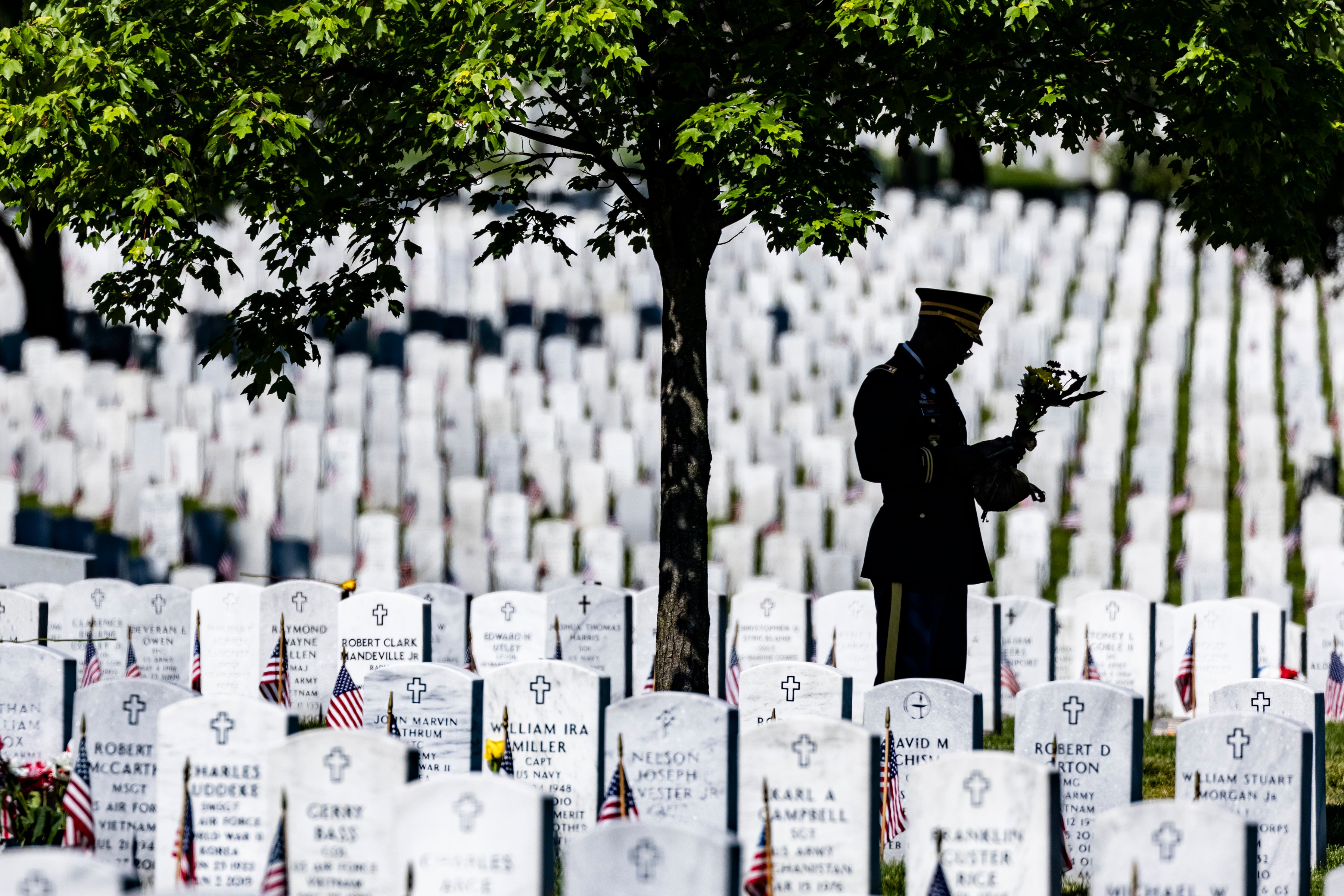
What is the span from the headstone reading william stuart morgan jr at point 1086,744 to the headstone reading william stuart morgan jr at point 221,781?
109 inches

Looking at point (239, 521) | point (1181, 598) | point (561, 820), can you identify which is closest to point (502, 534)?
point (239, 521)

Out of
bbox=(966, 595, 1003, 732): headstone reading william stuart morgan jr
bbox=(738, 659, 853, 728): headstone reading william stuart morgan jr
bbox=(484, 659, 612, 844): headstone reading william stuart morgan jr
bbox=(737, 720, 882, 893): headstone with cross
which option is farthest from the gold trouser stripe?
bbox=(966, 595, 1003, 732): headstone reading william stuart morgan jr

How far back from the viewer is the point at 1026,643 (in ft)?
35.4

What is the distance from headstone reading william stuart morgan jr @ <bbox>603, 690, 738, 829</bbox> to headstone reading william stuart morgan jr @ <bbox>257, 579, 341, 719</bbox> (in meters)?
3.72

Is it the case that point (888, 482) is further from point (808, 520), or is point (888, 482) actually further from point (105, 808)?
point (808, 520)

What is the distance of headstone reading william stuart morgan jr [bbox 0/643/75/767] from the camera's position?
6766 millimetres

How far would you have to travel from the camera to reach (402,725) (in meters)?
6.66

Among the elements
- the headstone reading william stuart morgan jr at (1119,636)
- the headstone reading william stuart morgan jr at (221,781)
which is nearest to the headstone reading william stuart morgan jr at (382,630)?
the headstone reading william stuart morgan jr at (221,781)

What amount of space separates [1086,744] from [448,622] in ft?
15.7

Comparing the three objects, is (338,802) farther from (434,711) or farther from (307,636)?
(307,636)

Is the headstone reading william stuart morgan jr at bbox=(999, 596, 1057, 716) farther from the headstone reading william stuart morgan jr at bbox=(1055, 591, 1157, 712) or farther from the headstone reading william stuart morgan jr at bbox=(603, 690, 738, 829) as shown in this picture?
the headstone reading william stuart morgan jr at bbox=(603, 690, 738, 829)

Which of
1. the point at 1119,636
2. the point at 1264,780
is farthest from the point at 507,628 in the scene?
the point at 1264,780

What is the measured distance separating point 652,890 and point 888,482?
118 inches

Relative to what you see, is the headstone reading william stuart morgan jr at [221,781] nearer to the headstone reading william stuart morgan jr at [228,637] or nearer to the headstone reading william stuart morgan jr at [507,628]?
the headstone reading william stuart morgan jr at [228,637]
